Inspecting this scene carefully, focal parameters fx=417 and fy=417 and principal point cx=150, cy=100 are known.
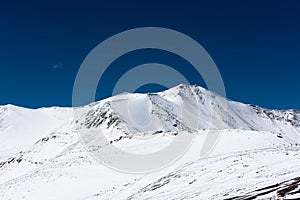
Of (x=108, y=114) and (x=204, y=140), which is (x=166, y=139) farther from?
(x=108, y=114)

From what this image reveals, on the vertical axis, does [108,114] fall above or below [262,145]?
above

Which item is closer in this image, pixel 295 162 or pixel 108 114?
pixel 295 162

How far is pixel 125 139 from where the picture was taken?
6216 centimetres

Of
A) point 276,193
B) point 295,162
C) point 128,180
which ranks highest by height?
point 128,180

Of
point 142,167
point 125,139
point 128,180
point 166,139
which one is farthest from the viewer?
point 125,139

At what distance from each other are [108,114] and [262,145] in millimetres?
75387

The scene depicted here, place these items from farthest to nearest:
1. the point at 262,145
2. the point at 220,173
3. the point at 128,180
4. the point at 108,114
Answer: the point at 108,114 < the point at 262,145 < the point at 128,180 < the point at 220,173

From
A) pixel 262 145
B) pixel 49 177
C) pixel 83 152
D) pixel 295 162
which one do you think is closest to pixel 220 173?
pixel 295 162

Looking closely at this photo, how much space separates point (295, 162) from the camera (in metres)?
27.3

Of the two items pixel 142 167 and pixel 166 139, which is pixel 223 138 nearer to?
pixel 166 139

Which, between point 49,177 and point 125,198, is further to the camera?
point 49,177

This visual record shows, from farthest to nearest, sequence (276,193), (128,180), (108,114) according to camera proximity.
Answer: (108,114)
(128,180)
(276,193)

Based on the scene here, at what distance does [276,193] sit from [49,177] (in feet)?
A: 101

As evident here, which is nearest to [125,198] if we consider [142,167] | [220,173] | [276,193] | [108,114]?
[220,173]
